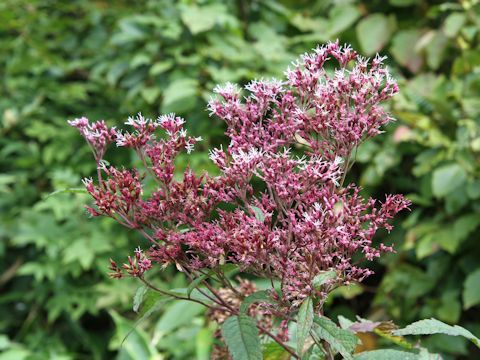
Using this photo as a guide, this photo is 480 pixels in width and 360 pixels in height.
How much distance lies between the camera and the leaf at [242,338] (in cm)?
89

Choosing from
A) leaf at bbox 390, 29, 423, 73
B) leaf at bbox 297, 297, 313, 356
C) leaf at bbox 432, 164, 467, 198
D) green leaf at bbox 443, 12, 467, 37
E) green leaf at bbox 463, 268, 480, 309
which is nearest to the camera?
leaf at bbox 297, 297, 313, 356

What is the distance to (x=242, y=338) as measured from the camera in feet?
2.98

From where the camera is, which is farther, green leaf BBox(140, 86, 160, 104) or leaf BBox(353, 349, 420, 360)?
green leaf BBox(140, 86, 160, 104)

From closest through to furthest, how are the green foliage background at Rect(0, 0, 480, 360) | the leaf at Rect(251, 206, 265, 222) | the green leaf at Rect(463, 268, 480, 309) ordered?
the leaf at Rect(251, 206, 265, 222) → the green leaf at Rect(463, 268, 480, 309) → the green foliage background at Rect(0, 0, 480, 360)

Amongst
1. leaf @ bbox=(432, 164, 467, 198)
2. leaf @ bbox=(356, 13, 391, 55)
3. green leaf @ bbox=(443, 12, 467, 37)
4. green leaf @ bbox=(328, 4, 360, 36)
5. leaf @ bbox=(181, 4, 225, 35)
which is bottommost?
leaf @ bbox=(432, 164, 467, 198)

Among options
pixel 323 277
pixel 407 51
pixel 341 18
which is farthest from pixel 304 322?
pixel 341 18

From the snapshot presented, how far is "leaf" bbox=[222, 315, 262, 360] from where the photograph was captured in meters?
0.89

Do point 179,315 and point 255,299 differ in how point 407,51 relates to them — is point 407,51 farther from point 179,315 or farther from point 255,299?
point 255,299

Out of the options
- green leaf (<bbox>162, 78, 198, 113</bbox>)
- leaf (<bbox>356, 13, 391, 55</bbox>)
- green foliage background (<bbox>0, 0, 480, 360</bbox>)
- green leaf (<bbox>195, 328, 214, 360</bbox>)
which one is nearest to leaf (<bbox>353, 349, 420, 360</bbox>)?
green foliage background (<bbox>0, 0, 480, 360</bbox>)

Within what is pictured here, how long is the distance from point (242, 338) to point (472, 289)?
176cm

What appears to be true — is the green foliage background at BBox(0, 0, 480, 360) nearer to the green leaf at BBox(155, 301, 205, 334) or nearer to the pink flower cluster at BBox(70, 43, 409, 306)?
the green leaf at BBox(155, 301, 205, 334)

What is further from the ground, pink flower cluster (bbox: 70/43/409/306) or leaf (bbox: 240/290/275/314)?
pink flower cluster (bbox: 70/43/409/306)

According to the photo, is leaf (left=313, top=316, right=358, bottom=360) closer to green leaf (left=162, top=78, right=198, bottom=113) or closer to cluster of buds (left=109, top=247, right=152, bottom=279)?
cluster of buds (left=109, top=247, right=152, bottom=279)

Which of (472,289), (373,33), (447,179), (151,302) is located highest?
(151,302)
